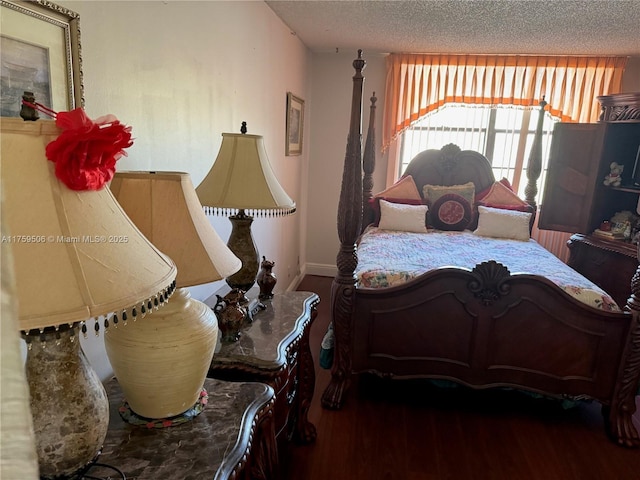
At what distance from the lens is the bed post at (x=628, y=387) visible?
6.96 ft

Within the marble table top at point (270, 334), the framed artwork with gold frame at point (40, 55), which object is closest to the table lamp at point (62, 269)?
the framed artwork with gold frame at point (40, 55)

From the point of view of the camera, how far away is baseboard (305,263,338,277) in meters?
4.83

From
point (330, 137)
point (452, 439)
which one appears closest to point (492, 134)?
point (330, 137)

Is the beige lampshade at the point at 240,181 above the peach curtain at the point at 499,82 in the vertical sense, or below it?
below

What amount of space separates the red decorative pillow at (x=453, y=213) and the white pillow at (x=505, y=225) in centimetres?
17

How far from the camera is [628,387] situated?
2.18 metres

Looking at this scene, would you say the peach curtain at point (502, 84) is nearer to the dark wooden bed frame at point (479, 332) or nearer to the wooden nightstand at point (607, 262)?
the wooden nightstand at point (607, 262)

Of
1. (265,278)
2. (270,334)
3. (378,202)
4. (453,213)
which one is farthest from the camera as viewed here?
(378,202)

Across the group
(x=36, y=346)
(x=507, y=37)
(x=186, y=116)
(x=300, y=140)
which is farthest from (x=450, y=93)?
(x=36, y=346)

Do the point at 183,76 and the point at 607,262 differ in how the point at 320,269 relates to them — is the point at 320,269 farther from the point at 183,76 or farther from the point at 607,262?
the point at 183,76

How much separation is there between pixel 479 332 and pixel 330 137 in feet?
9.35

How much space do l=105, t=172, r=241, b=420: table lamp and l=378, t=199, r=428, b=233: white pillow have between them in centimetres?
274

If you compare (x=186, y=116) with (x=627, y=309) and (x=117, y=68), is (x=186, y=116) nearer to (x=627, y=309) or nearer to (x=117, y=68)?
(x=117, y=68)

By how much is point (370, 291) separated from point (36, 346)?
1.82m
